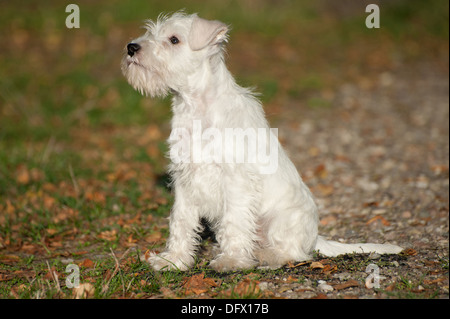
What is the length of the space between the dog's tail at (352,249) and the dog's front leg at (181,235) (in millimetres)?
1222

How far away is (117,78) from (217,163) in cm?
819

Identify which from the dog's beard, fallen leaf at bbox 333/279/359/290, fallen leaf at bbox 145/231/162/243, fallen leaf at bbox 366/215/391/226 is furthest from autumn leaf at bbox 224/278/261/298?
fallen leaf at bbox 366/215/391/226

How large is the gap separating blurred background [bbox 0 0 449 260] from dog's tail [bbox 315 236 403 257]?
2381mm

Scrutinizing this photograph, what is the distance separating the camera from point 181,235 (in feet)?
16.5

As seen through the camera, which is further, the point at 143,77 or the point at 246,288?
the point at 143,77

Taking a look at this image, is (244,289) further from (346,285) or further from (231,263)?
(346,285)

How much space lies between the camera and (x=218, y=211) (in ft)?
16.0

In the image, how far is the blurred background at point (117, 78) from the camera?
744 centimetres

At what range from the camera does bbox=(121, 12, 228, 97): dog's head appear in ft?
15.3

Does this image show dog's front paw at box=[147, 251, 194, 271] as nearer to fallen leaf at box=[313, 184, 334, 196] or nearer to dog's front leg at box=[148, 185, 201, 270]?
dog's front leg at box=[148, 185, 201, 270]

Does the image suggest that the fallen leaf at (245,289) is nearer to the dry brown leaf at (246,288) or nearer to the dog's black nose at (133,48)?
the dry brown leaf at (246,288)

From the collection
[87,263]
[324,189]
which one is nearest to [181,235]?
[87,263]

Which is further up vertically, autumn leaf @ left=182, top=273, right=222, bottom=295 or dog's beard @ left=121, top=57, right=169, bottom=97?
dog's beard @ left=121, top=57, right=169, bottom=97
